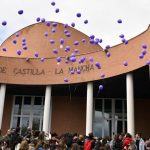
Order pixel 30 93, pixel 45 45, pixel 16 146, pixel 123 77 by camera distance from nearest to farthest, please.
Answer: pixel 16 146 < pixel 123 77 < pixel 30 93 < pixel 45 45

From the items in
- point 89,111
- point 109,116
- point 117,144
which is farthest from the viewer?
point 109,116

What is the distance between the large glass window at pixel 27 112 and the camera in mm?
23047

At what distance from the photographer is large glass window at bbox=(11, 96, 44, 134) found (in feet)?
75.6

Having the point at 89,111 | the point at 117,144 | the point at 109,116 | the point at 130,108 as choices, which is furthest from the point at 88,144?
the point at 109,116

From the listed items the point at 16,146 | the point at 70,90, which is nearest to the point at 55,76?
the point at 70,90

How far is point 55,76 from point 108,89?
3589mm

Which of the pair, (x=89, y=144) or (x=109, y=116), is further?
(x=109, y=116)

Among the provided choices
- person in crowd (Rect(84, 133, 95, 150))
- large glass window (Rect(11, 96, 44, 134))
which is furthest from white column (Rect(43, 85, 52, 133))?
person in crowd (Rect(84, 133, 95, 150))

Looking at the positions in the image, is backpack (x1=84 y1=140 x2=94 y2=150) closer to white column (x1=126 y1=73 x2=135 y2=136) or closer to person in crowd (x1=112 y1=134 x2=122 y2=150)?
person in crowd (x1=112 y1=134 x2=122 y2=150)

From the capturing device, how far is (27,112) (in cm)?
2334

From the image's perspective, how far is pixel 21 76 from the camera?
20.5m

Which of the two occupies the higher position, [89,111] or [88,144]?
[89,111]

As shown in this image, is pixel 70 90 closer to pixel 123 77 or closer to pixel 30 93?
pixel 30 93

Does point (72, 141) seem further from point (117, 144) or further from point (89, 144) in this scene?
point (117, 144)
